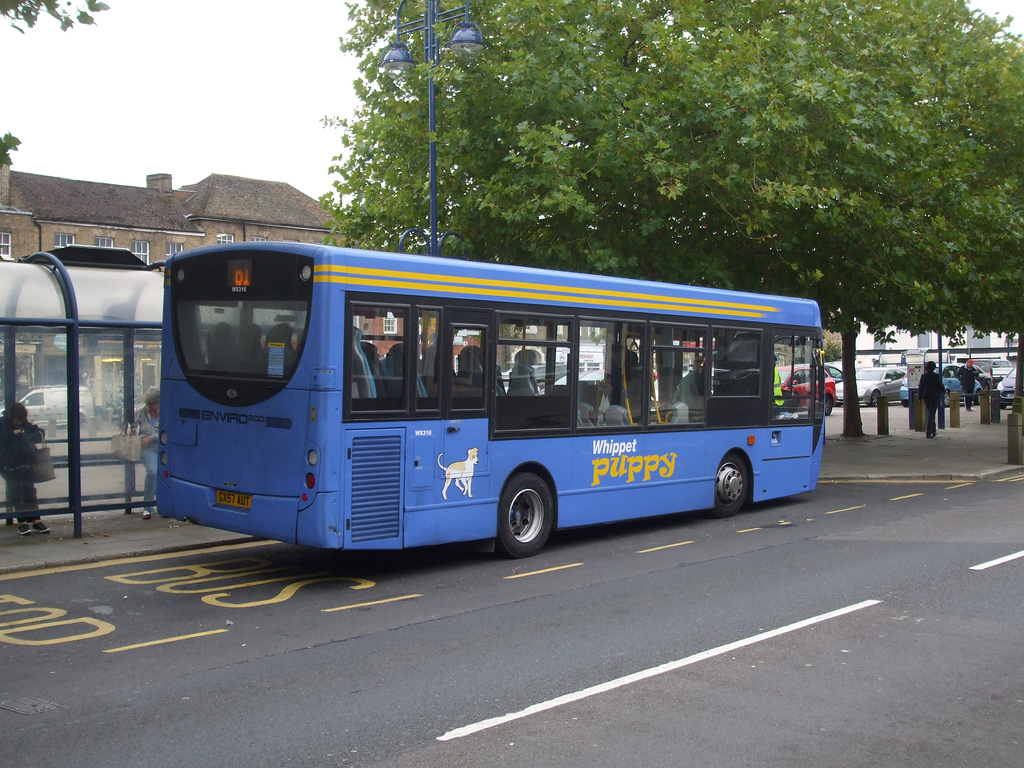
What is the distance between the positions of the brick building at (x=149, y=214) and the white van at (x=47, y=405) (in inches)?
1806

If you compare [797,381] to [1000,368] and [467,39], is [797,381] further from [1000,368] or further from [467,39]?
[1000,368]

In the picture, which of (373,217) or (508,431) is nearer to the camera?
(508,431)

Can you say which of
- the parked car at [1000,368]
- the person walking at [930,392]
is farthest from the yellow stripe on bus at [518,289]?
the parked car at [1000,368]

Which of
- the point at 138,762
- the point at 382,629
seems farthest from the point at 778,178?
the point at 138,762

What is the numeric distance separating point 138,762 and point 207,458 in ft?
16.5

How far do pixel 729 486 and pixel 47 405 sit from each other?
8.39 meters

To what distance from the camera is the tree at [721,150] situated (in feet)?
50.2

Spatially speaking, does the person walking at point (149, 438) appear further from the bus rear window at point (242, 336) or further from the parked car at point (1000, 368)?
the parked car at point (1000, 368)

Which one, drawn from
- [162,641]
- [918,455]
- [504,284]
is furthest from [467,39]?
[918,455]

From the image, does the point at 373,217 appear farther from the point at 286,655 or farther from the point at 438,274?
the point at 286,655

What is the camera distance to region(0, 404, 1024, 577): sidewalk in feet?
34.5

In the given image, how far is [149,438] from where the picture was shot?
12492mm

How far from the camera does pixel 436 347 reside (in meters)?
9.62

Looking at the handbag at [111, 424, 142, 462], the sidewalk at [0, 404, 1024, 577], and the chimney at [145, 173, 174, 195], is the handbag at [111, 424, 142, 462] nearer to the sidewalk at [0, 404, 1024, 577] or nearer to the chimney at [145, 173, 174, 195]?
the sidewalk at [0, 404, 1024, 577]
